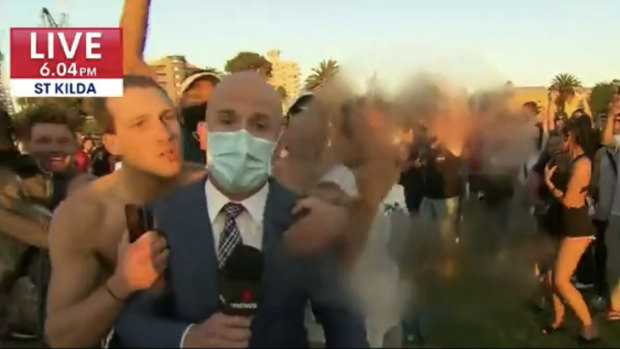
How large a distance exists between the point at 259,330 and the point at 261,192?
1.06ft

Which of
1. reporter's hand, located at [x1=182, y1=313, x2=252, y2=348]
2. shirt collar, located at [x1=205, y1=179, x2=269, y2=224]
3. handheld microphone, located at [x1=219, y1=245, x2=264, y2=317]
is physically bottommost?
reporter's hand, located at [x1=182, y1=313, x2=252, y2=348]

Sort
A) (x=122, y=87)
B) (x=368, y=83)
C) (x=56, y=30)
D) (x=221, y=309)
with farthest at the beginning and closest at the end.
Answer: (x=56, y=30) < (x=122, y=87) < (x=368, y=83) < (x=221, y=309)

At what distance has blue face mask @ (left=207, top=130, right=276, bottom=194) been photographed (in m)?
2.11

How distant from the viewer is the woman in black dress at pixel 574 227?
3928mm

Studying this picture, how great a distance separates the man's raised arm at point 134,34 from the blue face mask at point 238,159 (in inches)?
20.7

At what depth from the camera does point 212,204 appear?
216 centimetres

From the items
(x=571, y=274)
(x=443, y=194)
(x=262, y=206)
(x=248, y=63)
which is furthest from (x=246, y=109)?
(x=571, y=274)

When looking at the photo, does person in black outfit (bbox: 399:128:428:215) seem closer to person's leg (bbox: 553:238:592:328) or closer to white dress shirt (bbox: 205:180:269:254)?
white dress shirt (bbox: 205:180:269:254)

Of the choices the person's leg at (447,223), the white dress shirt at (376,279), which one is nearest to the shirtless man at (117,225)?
the white dress shirt at (376,279)

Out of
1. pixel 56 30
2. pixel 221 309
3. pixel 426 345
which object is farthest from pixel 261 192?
pixel 56 30

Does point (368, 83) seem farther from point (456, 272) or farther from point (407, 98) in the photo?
point (456, 272)

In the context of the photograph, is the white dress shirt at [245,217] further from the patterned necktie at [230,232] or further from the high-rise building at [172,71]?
the high-rise building at [172,71]

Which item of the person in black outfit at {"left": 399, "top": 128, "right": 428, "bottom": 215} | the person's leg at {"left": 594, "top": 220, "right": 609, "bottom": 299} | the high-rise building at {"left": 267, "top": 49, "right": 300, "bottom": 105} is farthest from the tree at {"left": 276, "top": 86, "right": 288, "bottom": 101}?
the person's leg at {"left": 594, "top": 220, "right": 609, "bottom": 299}

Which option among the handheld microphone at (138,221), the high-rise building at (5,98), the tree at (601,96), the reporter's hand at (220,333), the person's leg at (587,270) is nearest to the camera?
the reporter's hand at (220,333)
